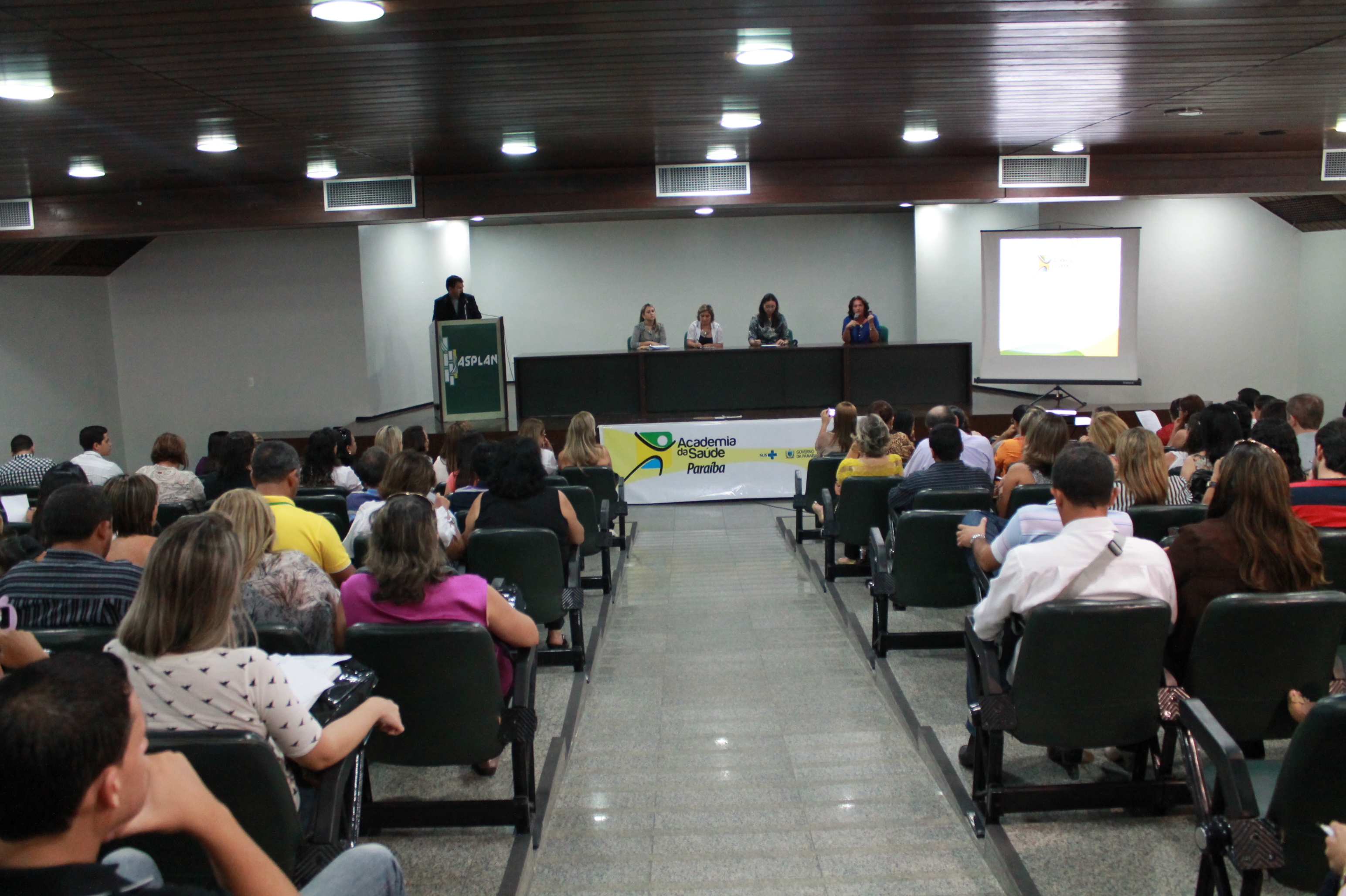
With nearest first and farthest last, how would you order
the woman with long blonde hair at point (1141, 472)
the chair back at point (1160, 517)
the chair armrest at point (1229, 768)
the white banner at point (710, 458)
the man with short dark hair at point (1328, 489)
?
the chair armrest at point (1229, 768), the man with short dark hair at point (1328, 489), the chair back at point (1160, 517), the woman with long blonde hair at point (1141, 472), the white banner at point (710, 458)

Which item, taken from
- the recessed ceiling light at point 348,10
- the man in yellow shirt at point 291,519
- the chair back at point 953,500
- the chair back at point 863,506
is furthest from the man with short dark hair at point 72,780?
the chair back at point 863,506

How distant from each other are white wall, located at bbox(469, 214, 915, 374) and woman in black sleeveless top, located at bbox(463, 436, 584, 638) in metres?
10.1

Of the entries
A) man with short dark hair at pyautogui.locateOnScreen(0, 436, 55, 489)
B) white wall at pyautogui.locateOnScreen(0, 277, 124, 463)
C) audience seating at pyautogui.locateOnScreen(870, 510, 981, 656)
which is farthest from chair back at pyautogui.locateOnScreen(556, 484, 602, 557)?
white wall at pyautogui.locateOnScreen(0, 277, 124, 463)

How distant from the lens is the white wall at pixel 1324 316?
33.1 feet

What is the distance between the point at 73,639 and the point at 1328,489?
3969 millimetres

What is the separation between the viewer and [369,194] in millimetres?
7676

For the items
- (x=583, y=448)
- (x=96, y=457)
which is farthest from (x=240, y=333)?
(x=583, y=448)

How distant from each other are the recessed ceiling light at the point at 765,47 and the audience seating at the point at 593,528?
2170 millimetres

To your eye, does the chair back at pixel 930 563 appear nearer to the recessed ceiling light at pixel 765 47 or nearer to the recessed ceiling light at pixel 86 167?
the recessed ceiling light at pixel 765 47

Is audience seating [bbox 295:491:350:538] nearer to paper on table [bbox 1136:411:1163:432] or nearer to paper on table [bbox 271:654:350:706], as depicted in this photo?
paper on table [bbox 271:654:350:706]

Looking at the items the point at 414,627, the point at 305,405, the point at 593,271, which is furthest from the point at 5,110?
the point at 593,271

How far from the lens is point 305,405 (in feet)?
37.7

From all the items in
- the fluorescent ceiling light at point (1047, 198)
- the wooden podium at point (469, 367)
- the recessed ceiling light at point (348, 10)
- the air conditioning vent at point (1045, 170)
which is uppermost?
the air conditioning vent at point (1045, 170)

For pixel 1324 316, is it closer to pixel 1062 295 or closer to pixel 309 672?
pixel 1062 295
